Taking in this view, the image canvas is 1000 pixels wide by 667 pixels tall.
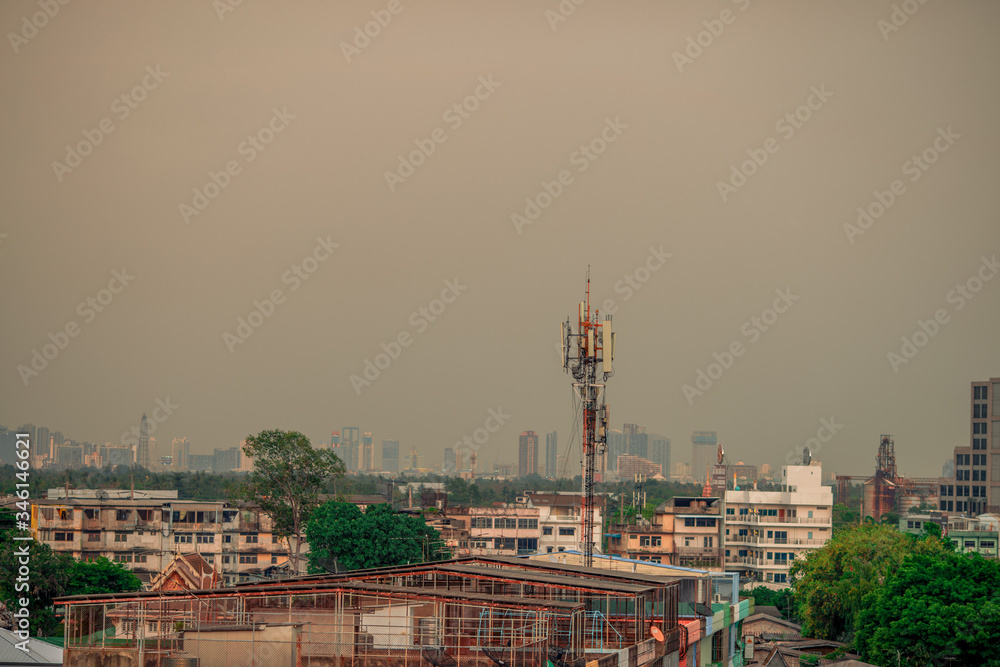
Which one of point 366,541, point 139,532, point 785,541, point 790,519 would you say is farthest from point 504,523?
point 139,532

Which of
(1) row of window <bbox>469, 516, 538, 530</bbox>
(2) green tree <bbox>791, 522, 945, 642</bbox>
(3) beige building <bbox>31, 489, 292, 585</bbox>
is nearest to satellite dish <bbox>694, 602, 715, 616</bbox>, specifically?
(2) green tree <bbox>791, 522, 945, 642</bbox>

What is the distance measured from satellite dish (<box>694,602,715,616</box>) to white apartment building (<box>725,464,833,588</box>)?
3507 cm

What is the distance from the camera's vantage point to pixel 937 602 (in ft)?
101

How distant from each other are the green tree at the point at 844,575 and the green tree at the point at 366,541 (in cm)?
1554

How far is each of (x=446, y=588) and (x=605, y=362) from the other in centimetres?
991

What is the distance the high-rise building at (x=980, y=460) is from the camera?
96688mm

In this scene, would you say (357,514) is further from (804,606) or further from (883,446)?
(883,446)

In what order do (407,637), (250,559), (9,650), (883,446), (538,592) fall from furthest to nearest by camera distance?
(883,446)
(250,559)
(9,650)
(538,592)
(407,637)

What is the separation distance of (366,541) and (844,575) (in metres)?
19.3

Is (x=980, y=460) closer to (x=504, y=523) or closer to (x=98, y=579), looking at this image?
(x=504, y=523)

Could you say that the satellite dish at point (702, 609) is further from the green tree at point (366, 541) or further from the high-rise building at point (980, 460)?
the high-rise building at point (980, 460)

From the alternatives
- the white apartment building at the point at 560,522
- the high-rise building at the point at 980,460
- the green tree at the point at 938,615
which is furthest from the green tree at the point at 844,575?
the high-rise building at the point at 980,460

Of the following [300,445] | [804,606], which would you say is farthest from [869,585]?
[300,445]

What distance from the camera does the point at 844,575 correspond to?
4462cm
